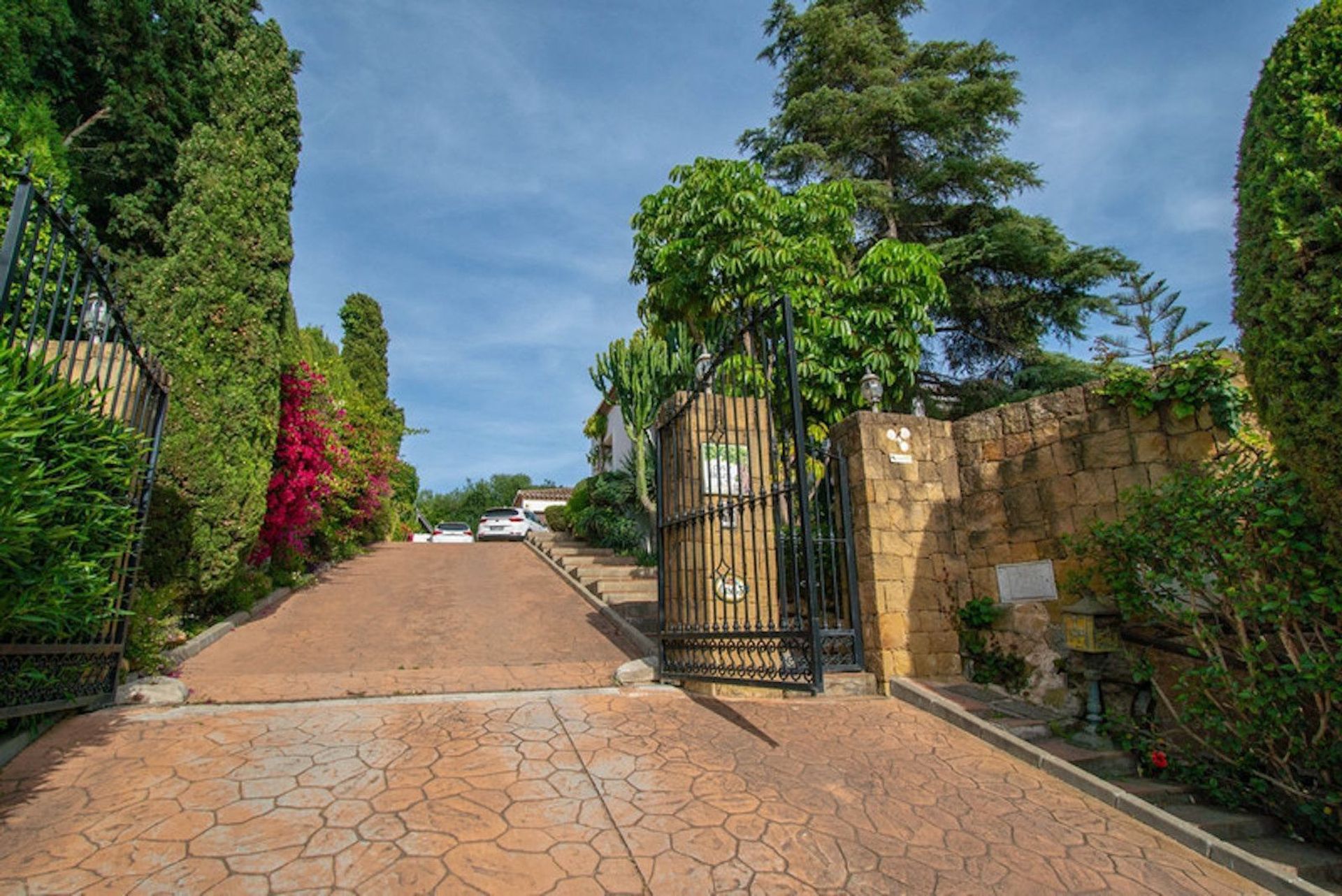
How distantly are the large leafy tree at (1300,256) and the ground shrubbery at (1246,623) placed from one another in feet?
1.34

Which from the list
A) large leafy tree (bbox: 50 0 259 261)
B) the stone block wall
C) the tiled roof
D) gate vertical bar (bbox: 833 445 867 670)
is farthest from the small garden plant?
the tiled roof

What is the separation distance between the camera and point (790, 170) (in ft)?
50.1

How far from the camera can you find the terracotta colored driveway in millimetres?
5426

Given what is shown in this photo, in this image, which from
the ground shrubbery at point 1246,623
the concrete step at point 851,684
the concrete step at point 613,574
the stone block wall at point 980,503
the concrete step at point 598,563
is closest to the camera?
the ground shrubbery at point 1246,623

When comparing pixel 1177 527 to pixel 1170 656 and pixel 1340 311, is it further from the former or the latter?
pixel 1340 311

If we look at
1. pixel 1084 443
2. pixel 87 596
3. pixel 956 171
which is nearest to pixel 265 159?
pixel 87 596

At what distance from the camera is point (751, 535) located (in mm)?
6000

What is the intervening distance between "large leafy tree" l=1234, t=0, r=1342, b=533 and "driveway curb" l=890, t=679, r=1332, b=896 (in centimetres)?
174

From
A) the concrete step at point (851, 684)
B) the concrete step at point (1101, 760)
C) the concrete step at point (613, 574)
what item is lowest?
the concrete step at point (1101, 760)

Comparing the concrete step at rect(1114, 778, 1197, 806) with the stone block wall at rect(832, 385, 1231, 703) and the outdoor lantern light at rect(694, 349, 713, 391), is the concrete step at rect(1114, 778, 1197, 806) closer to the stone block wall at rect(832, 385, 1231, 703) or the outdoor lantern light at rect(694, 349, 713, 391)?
the stone block wall at rect(832, 385, 1231, 703)

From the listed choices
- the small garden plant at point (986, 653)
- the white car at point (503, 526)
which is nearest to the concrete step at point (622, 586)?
the small garden plant at point (986, 653)

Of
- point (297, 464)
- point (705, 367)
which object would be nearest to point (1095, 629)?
point (705, 367)

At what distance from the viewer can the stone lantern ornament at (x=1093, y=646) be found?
4648mm

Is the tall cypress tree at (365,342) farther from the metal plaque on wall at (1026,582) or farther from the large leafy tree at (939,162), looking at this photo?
the metal plaque on wall at (1026,582)
